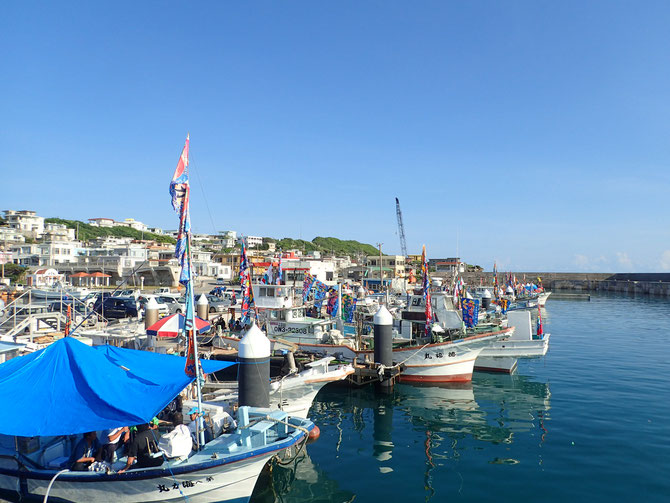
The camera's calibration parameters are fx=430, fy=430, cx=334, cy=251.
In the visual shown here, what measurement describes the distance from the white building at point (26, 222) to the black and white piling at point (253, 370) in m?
140

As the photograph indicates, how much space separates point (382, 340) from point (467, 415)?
5695mm

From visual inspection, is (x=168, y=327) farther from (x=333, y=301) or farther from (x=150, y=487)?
(x=150, y=487)

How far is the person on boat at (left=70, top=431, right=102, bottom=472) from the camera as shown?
11.2m

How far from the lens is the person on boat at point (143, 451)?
36.0 ft

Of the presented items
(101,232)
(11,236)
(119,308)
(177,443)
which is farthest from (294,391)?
(101,232)

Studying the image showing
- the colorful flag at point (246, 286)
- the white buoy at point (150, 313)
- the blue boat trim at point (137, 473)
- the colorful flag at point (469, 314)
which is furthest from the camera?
the colorful flag at point (469, 314)

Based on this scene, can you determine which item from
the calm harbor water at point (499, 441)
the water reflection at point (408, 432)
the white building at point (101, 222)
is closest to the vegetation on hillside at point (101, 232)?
the white building at point (101, 222)

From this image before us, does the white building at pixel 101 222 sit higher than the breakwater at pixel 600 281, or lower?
higher

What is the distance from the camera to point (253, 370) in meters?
14.0

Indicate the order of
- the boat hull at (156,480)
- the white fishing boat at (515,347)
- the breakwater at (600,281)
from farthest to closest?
the breakwater at (600,281), the white fishing boat at (515,347), the boat hull at (156,480)

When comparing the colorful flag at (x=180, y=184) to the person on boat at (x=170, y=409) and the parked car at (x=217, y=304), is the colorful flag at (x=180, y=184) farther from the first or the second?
the parked car at (x=217, y=304)

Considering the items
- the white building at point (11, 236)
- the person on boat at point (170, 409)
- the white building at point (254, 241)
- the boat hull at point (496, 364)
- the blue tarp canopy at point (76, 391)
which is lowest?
the boat hull at point (496, 364)

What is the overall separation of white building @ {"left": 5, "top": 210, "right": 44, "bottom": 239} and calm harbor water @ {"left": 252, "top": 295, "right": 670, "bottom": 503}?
453ft

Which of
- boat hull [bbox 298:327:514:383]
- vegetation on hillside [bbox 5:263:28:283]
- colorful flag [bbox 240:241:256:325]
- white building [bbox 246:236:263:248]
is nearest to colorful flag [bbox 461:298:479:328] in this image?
boat hull [bbox 298:327:514:383]
